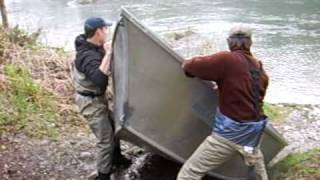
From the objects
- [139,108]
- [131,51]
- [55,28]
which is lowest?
[55,28]

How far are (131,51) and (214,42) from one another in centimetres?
1050

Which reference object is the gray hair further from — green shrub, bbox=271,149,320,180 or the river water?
the river water

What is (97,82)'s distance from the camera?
14.8 ft

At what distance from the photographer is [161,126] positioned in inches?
173

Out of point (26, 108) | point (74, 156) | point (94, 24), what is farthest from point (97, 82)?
point (26, 108)

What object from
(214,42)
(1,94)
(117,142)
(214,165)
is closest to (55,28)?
(214,42)

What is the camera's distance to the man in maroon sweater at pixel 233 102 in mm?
3908

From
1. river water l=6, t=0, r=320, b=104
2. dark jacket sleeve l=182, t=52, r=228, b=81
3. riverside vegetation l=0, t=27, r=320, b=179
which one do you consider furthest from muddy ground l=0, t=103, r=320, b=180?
river water l=6, t=0, r=320, b=104

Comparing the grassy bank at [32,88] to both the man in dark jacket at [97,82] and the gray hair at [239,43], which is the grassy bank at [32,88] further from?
the gray hair at [239,43]

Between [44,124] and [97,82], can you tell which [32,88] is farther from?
[97,82]

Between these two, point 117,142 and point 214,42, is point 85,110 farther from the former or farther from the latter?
point 214,42

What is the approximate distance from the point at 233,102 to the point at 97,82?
1115mm

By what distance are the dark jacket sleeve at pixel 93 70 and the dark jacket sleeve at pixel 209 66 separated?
2.61 feet

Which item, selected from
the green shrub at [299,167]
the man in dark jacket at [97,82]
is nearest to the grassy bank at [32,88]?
the man in dark jacket at [97,82]
